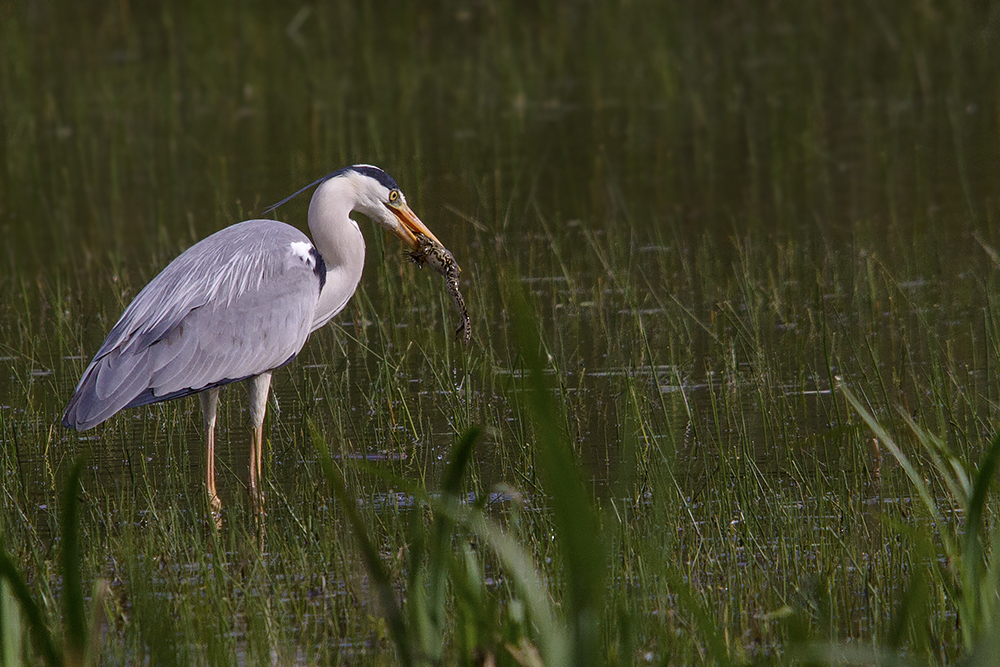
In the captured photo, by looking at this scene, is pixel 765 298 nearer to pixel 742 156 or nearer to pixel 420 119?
→ pixel 742 156

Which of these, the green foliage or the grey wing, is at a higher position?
the grey wing

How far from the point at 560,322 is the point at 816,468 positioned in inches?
117

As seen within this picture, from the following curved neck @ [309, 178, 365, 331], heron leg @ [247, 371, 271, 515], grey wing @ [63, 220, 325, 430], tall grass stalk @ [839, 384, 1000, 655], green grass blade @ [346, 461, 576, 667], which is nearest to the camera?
green grass blade @ [346, 461, 576, 667]

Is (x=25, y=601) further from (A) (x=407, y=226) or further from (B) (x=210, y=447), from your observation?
(A) (x=407, y=226)

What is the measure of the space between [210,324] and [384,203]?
0.98 meters

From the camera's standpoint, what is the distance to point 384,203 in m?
6.31

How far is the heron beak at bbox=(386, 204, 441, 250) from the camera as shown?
20.8 ft

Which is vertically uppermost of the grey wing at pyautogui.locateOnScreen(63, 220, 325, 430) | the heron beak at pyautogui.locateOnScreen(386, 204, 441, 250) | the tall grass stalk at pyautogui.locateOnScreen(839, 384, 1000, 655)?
the heron beak at pyautogui.locateOnScreen(386, 204, 441, 250)

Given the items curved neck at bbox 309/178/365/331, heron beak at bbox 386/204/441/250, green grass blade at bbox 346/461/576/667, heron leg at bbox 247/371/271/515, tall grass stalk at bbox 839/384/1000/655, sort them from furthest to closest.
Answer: heron beak at bbox 386/204/441/250, curved neck at bbox 309/178/365/331, heron leg at bbox 247/371/271/515, tall grass stalk at bbox 839/384/1000/655, green grass blade at bbox 346/461/576/667

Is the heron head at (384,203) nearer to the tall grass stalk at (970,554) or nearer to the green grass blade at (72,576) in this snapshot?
the tall grass stalk at (970,554)

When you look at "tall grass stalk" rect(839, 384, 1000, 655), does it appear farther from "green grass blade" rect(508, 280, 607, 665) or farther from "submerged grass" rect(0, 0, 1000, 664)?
"green grass blade" rect(508, 280, 607, 665)

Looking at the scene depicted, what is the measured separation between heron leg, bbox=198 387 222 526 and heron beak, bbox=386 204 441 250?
1.11 m

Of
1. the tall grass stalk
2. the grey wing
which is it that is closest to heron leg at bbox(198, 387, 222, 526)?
the grey wing

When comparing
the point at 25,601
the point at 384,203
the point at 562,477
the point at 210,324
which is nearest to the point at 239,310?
the point at 210,324
